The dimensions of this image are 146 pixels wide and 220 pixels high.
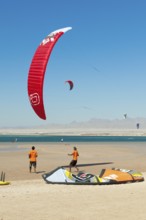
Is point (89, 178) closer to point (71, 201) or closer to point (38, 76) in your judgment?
point (71, 201)

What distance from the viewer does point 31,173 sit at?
1839 cm

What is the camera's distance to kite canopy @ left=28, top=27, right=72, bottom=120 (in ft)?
50.5

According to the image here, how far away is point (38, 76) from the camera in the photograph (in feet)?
50.8

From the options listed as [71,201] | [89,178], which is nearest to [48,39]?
[89,178]

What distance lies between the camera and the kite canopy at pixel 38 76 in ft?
50.5

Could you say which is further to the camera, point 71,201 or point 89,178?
point 89,178

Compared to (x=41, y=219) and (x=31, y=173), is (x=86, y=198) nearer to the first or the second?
(x=41, y=219)

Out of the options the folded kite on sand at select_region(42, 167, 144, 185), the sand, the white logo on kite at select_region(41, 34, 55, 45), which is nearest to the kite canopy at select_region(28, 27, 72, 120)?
the white logo on kite at select_region(41, 34, 55, 45)

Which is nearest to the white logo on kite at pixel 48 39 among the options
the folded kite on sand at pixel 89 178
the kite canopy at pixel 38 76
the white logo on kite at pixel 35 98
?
the kite canopy at pixel 38 76

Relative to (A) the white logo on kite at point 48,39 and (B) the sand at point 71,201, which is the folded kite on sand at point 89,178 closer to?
(B) the sand at point 71,201

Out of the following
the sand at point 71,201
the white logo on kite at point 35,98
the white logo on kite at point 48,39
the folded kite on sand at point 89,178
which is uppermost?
the white logo on kite at point 48,39

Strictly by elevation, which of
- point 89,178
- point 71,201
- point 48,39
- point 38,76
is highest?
point 48,39

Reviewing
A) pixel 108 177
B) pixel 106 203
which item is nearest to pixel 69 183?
pixel 108 177

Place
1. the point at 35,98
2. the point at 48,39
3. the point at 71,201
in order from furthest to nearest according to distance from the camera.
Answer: the point at 48,39, the point at 35,98, the point at 71,201
